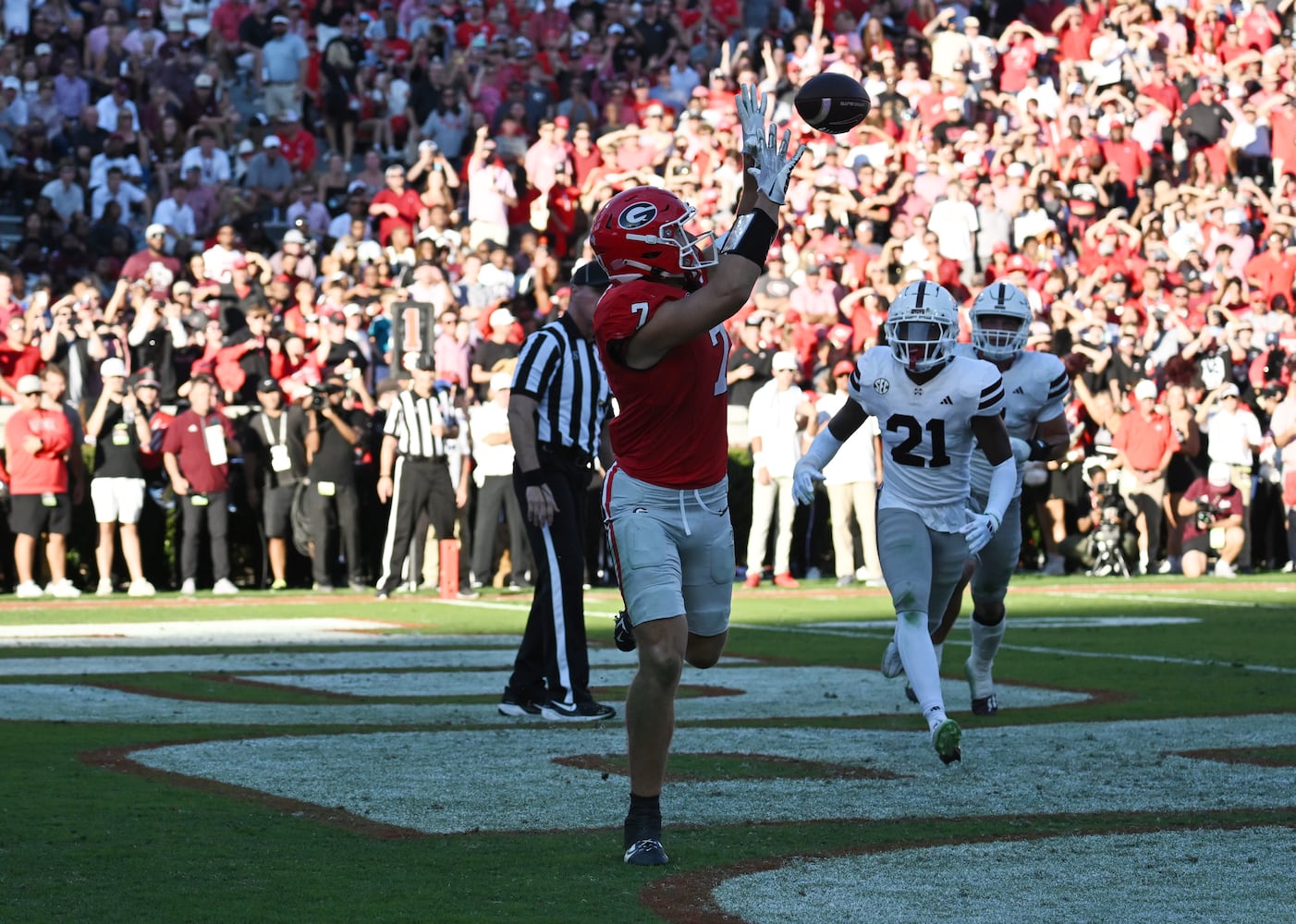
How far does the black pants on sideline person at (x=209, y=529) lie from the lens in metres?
17.2

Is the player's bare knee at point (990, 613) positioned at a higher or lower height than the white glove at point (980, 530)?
lower

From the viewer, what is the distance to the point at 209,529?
1755 cm

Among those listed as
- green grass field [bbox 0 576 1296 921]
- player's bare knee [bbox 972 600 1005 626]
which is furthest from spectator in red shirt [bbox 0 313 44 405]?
player's bare knee [bbox 972 600 1005 626]

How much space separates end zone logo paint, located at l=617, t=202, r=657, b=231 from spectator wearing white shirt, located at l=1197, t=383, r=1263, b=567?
1495cm

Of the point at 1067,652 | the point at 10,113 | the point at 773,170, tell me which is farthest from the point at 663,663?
the point at 10,113

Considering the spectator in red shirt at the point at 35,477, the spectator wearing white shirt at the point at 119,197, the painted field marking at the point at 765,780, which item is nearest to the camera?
the painted field marking at the point at 765,780

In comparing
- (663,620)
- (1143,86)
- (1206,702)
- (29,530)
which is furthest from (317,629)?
(1143,86)

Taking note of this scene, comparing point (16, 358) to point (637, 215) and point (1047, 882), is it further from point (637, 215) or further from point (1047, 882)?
point (1047, 882)

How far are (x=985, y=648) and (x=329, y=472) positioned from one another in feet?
31.4

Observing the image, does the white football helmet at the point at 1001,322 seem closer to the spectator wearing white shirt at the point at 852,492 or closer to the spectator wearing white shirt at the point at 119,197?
the spectator wearing white shirt at the point at 852,492

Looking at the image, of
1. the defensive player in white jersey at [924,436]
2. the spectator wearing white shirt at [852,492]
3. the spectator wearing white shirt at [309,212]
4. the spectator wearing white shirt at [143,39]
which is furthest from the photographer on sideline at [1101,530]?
the defensive player in white jersey at [924,436]

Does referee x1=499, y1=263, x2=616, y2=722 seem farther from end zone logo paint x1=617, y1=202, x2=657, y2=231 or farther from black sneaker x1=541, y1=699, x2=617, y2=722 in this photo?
A: end zone logo paint x1=617, y1=202, x2=657, y2=231

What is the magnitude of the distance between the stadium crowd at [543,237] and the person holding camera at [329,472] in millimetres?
35

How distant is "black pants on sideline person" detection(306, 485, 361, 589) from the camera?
1762 centimetres
